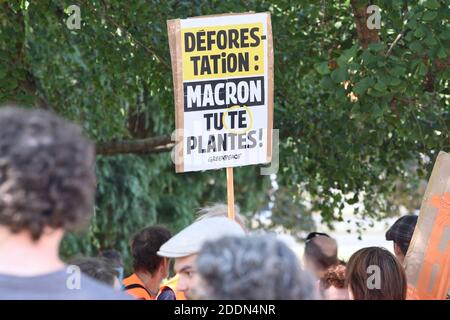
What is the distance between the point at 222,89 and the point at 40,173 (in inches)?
114

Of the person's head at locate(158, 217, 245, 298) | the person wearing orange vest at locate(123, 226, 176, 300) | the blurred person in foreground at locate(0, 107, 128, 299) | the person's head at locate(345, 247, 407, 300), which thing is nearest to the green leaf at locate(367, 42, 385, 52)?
the person wearing orange vest at locate(123, 226, 176, 300)

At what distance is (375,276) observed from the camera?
3.61 meters

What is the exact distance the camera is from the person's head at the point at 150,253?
489cm

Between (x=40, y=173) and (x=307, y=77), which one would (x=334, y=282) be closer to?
(x=40, y=173)

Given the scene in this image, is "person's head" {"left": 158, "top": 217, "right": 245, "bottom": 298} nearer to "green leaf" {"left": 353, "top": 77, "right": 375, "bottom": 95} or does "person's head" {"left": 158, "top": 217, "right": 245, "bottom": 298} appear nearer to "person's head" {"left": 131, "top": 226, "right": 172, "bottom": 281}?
"person's head" {"left": 131, "top": 226, "right": 172, "bottom": 281}

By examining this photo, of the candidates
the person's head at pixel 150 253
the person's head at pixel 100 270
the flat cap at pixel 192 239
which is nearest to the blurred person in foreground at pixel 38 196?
the flat cap at pixel 192 239

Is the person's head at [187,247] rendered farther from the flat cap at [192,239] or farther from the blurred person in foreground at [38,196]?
the blurred person in foreground at [38,196]

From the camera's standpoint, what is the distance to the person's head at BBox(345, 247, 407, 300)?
3541mm

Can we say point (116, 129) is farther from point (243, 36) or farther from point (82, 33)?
point (243, 36)

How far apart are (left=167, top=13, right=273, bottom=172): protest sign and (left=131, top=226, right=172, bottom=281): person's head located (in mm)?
432

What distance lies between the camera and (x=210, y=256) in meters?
2.18

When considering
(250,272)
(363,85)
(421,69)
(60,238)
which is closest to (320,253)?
(363,85)

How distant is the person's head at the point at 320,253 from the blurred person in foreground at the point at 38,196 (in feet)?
10.8

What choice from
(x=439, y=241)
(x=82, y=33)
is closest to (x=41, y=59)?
(x=82, y=33)
